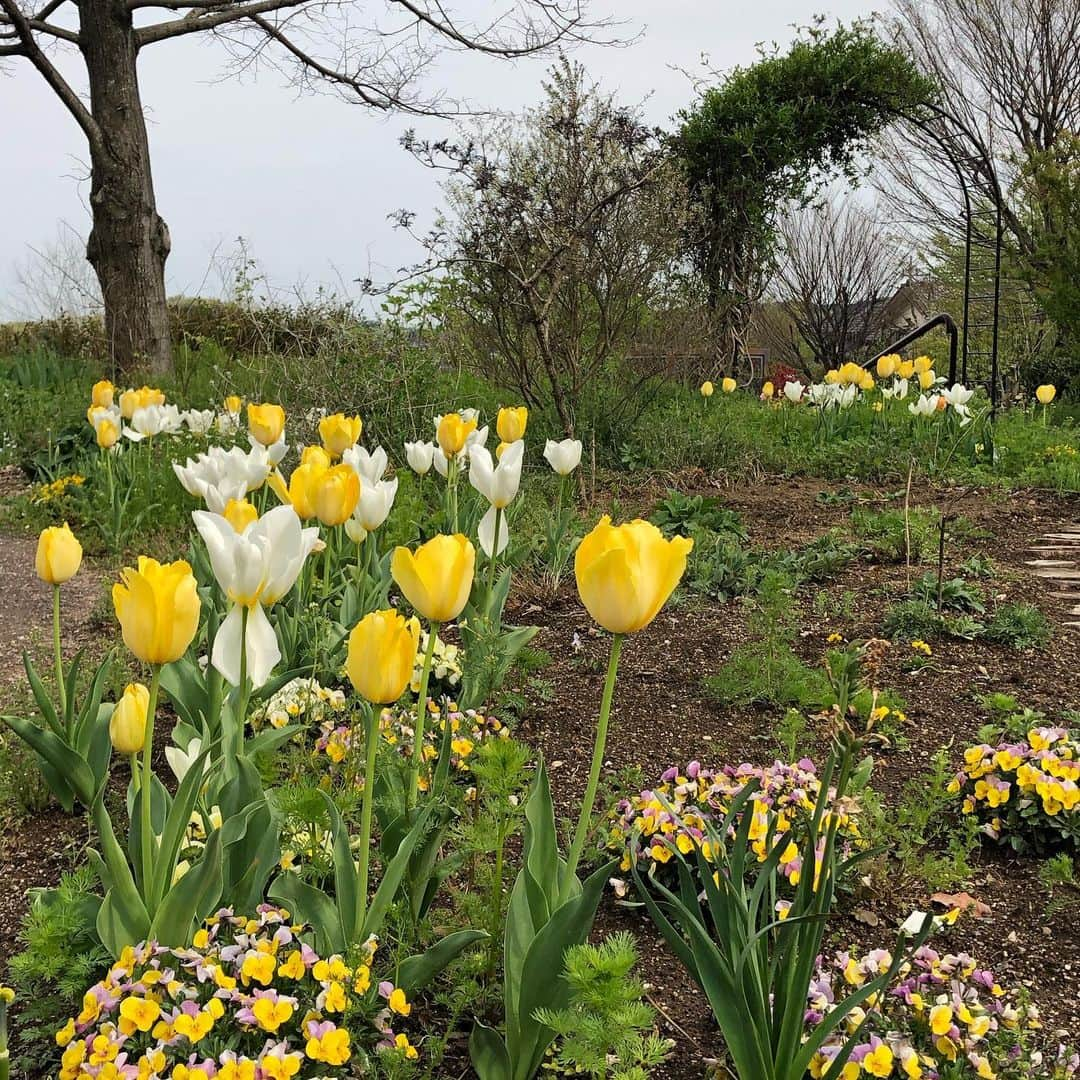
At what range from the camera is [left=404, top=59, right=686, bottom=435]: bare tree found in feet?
21.3

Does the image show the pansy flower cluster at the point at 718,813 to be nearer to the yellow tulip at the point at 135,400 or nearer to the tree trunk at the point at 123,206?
the yellow tulip at the point at 135,400

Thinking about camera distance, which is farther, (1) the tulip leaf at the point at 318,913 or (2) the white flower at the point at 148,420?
(2) the white flower at the point at 148,420

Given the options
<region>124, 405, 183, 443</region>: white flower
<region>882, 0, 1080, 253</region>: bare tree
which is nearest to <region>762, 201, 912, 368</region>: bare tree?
<region>882, 0, 1080, 253</region>: bare tree

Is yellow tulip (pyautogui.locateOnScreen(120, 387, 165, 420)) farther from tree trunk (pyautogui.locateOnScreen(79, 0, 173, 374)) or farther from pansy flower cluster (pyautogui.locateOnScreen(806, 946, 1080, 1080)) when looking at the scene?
tree trunk (pyautogui.locateOnScreen(79, 0, 173, 374))

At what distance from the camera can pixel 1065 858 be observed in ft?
6.48

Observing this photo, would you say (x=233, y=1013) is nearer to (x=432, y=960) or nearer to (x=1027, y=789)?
(x=432, y=960)

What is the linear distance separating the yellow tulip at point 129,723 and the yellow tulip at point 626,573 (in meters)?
0.71

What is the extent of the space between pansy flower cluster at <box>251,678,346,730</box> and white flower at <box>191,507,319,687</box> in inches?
35.4

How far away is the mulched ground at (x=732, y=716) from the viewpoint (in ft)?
6.00

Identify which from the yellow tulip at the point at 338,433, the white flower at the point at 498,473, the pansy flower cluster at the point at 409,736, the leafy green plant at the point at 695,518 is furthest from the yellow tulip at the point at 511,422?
the leafy green plant at the point at 695,518

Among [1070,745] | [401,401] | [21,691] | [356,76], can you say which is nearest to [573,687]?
[1070,745]

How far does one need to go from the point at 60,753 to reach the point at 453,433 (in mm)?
1442

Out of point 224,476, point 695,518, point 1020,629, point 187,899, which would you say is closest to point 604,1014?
point 187,899

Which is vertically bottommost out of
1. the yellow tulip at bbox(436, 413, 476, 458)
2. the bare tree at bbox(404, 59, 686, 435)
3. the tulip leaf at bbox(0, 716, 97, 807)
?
the tulip leaf at bbox(0, 716, 97, 807)
